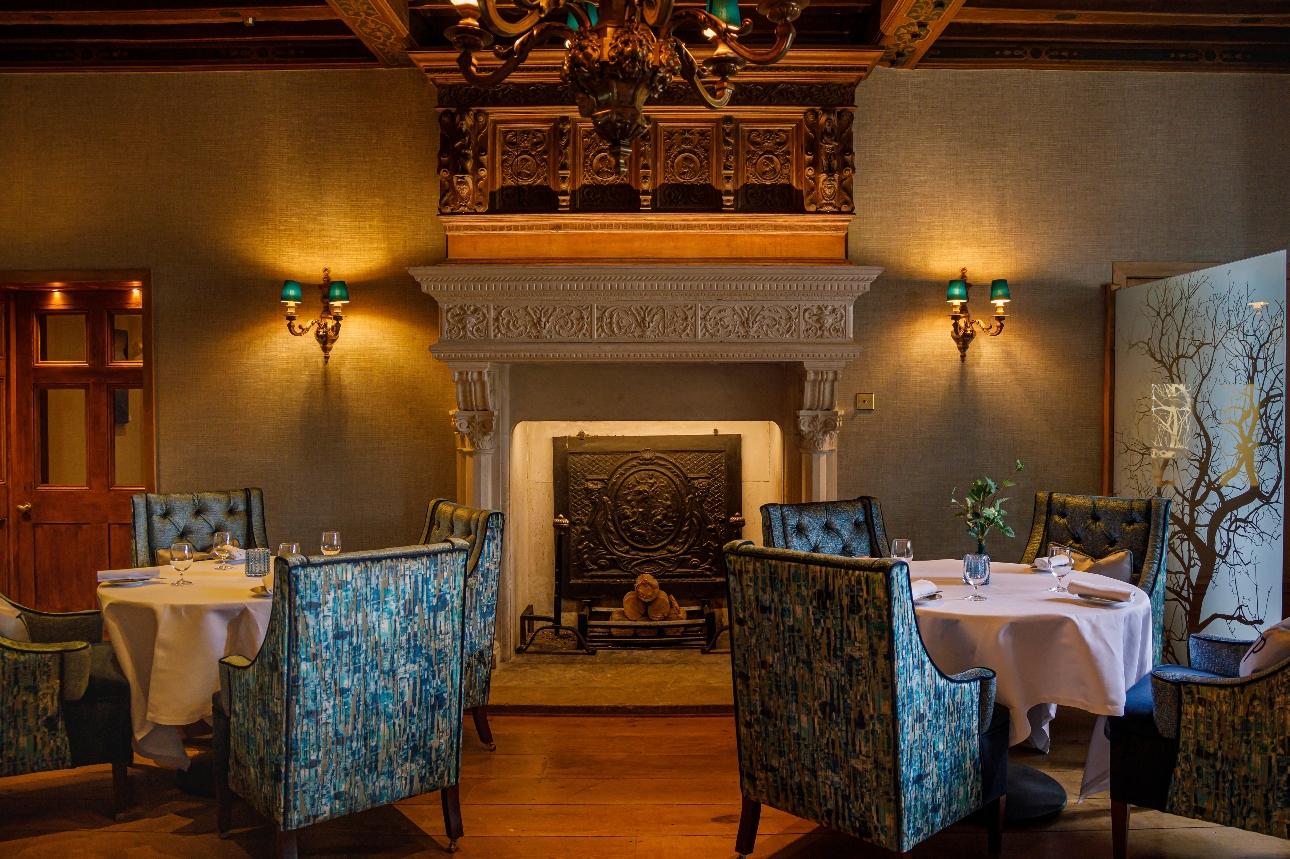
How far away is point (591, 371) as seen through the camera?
15.7 ft

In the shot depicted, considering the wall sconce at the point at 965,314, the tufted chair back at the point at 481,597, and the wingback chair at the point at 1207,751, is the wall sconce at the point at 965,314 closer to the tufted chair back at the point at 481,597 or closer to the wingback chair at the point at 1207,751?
the wingback chair at the point at 1207,751

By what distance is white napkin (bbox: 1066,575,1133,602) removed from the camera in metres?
2.71

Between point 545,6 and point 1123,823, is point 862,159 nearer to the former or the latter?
point 545,6

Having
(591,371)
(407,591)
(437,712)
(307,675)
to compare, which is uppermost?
(591,371)

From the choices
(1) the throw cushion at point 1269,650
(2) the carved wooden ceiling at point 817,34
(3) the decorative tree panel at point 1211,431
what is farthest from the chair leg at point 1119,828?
(2) the carved wooden ceiling at point 817,34

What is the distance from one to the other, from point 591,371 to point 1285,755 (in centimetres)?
341

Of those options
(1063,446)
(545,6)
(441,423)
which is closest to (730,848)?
(545,6)

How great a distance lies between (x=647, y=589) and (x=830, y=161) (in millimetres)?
2433

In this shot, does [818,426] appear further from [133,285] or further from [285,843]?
[133,285]

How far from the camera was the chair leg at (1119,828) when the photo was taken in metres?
2.44

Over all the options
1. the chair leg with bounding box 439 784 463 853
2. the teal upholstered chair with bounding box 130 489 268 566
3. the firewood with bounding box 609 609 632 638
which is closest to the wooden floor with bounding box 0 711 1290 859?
the chair leg with bounding box 439 784 463 853

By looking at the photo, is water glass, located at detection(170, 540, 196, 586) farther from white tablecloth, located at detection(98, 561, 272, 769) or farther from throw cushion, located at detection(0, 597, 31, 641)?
throw cushion, located at detection(0, 597, 31, 641)

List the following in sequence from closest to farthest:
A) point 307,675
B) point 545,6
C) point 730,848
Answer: point 307,675 → point 545,6 → point 730,848

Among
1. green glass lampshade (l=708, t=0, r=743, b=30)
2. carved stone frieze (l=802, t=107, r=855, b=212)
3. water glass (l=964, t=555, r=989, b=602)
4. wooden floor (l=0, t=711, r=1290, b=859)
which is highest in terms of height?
carved stone frieze (l=802, t=107, r=855, b=212)
